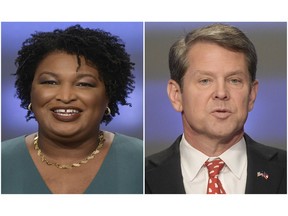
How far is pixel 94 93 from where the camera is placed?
3.05m

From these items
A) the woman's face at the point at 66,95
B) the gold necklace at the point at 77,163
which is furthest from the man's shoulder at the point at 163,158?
the woman's face at the point at 66,95

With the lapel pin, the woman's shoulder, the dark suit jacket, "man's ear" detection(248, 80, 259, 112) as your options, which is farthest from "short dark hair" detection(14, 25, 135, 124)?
the lapel pin

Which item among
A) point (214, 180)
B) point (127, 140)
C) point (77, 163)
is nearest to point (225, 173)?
point (214, 180)

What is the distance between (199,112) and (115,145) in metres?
0.52

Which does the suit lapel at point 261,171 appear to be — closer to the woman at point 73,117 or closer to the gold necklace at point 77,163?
the woman at point 73,117

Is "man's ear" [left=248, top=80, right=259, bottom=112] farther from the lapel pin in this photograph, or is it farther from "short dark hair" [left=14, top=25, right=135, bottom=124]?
"short dark hair" [left=14, top=25, right=135, bottom=124]

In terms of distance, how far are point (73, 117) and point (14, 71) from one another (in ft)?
1.43

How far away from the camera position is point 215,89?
302cm

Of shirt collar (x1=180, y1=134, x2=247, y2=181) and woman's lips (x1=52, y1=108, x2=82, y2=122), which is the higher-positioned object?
woman's lips (x1=52, y1=108, x2=82, y2=122)

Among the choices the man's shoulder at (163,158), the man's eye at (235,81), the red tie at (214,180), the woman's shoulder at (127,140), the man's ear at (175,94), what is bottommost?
the red tie at (214,180)

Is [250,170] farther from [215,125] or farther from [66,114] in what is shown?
[66,114]

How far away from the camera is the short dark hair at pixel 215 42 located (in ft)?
10.0

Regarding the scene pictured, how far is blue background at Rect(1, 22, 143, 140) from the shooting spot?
310 cm
